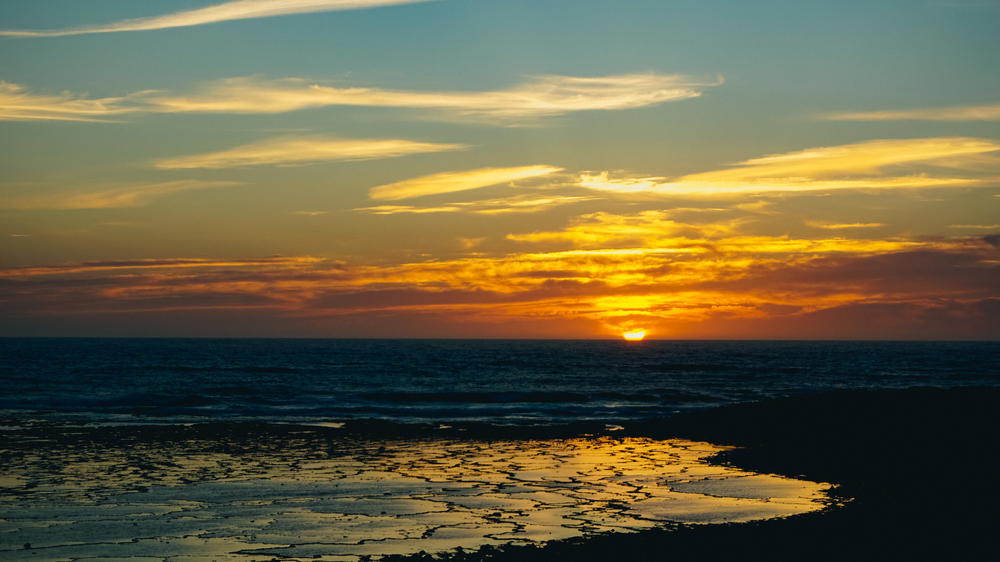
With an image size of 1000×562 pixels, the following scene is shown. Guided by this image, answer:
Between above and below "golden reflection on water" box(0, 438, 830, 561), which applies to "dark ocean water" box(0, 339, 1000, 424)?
below

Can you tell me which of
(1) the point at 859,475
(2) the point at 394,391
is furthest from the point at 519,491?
(2) the point at 394,391

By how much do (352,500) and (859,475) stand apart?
481 inches

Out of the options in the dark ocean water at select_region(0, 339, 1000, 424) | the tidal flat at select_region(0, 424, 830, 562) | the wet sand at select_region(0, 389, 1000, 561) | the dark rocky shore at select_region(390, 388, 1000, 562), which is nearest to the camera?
the dark rocky shore at select_region(390, 388, 1000, 562)

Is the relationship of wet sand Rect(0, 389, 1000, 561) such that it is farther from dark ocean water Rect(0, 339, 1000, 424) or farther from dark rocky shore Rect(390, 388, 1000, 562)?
dark ocean water Rect(0, 339, 1000, 424)

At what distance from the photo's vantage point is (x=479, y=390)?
201ft

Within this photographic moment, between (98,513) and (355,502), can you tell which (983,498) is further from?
(98,513)

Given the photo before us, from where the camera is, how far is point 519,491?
18.8 metres

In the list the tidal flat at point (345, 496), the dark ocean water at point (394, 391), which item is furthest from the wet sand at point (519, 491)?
the dark ocean water at point (394, 391)

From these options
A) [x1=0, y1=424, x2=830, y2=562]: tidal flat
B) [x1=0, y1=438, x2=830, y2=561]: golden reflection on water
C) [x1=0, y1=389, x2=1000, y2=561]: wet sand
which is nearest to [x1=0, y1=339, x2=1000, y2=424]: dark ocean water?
[x1=0, y1=389, x2=1000, y2=561]: wet sand

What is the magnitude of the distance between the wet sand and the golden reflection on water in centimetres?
6

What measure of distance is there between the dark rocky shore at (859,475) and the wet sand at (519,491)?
0.07 meters

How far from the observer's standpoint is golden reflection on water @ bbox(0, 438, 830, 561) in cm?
1388

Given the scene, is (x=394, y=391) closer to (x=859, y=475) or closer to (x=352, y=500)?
(x=859, y=475)

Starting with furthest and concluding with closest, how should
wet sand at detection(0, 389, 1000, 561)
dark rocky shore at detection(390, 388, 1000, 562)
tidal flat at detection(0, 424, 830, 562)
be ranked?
tidal flat at detection(0, 424, 830, 562) < wet sand at detection(0, 389, 1000, 561) < dark rocky shore at detection(390, 388, 1000, 562)
